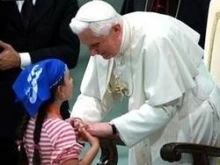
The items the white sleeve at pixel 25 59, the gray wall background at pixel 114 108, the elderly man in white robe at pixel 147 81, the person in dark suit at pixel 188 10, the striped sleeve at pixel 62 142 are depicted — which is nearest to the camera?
the striped sleeve at pixel 62 142

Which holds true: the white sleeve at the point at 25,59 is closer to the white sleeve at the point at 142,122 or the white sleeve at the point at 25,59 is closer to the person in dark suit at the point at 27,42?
the person in dark suit at the point at 27,42

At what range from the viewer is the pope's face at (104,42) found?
2830mm

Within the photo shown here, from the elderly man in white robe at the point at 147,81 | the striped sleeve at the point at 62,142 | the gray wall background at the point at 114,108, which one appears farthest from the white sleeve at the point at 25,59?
the gray wall background at the point at 114,108

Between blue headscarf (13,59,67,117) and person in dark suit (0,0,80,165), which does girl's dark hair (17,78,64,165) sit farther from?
person in dark suit (0,0,80,165)

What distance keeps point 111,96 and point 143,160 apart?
1.09 feet

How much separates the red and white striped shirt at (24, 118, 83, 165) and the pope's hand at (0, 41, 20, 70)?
0.49m

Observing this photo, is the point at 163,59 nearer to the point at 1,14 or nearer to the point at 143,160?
the point at 143,160

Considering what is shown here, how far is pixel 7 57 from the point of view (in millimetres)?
3176

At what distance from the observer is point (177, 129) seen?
3.08m

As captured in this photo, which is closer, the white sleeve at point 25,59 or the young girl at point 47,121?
the young girl at point 47,121

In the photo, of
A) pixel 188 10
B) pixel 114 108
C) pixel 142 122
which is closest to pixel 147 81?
pixel 142 122

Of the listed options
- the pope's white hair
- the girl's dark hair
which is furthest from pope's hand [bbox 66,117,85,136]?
the pope's white hair

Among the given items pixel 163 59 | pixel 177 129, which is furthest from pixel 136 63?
pixel 177 129

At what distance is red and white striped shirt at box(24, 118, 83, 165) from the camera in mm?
2760
